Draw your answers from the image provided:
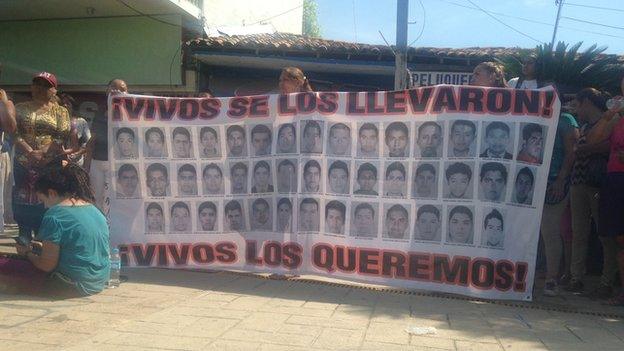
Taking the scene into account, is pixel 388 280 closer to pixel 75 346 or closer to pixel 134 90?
pixel 75 346

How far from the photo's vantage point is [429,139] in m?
4.96

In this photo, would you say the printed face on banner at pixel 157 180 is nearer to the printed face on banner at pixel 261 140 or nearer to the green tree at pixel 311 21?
the printed face on banner at pixel 261 140

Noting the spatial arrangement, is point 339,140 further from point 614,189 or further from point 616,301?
point 616,301

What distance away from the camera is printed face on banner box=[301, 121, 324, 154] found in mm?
5180

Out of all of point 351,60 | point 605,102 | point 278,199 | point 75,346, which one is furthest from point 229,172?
point 351,60

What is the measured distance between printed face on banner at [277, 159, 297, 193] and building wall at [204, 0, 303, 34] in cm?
890

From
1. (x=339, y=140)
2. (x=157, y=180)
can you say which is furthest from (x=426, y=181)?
(x=157, y=180)

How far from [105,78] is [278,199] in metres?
8.72

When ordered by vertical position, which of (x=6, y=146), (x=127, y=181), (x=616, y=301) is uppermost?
(x=6, y=146)

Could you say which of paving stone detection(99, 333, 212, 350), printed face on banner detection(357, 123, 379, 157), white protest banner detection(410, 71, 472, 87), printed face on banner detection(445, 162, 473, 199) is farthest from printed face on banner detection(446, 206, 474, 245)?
white protest banner detection(410, 71, 472, 87)

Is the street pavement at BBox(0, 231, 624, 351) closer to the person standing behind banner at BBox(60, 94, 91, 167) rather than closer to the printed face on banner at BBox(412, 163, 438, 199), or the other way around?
the printed face on banner at BBox(412, 163, 438, 199)

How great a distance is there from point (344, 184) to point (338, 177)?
0.08m

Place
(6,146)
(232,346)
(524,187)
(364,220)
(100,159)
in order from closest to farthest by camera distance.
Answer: (232,346) → (524,187) → (364,220) → (100,159) → (6,146)

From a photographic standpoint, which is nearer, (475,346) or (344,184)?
(475,346)
